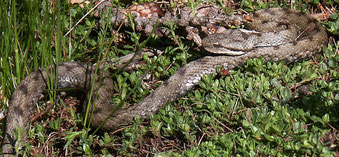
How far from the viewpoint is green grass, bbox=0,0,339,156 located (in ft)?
14.3

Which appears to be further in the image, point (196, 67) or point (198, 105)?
point (196, 67)

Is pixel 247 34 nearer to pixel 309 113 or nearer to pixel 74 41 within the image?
pixel 309 113

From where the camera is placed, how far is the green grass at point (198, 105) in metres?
4.35

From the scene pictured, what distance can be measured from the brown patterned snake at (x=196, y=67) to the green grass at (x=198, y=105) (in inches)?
5.1

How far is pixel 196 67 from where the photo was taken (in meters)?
5.82

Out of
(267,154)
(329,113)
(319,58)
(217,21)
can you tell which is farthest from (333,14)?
(267,154)

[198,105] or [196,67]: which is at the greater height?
[196,67]

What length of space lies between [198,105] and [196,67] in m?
0.88

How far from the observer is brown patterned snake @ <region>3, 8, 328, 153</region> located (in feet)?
17.7

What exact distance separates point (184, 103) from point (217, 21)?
1.57 meters

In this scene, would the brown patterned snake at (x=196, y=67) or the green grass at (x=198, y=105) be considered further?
the brown patterned snake at (x=196, y=67)

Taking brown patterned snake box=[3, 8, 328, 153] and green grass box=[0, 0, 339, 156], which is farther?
brown patterned snake box=[3, 8, 328, 153]

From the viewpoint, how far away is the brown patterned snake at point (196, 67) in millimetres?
5383

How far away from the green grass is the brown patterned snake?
129 millimetres
